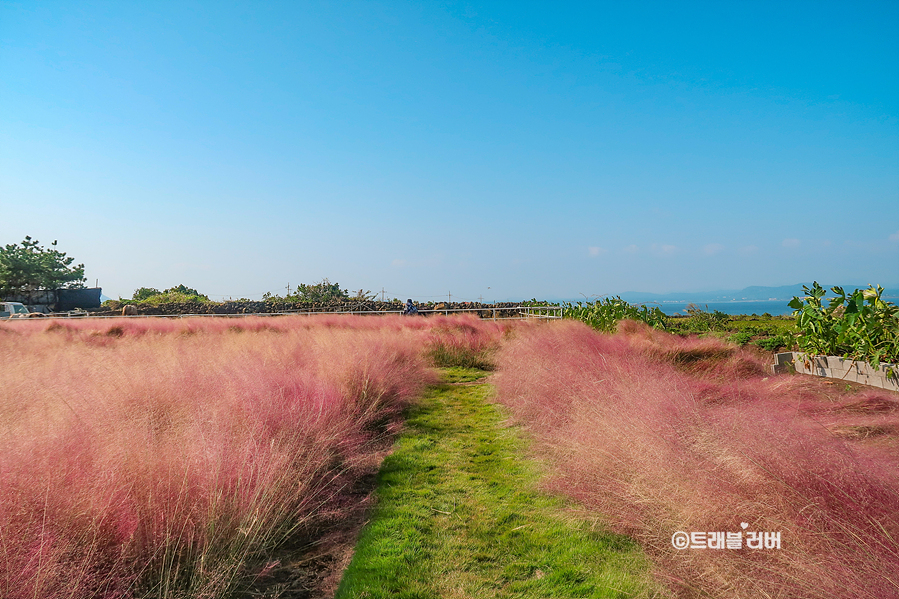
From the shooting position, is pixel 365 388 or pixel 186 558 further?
pixel 365 388

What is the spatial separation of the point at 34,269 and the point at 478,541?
1874 inches

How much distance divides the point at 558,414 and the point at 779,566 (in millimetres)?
3101

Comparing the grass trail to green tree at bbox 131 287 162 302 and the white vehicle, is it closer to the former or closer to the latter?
the white vehicle

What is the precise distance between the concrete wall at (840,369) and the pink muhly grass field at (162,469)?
20.8ft

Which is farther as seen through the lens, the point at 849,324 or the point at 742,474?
the point at 849,324

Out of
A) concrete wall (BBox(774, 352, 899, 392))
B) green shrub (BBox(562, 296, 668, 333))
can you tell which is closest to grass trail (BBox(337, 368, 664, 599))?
concrete wall (BBox(774, 352, 899, 392))

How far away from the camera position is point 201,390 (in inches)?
191

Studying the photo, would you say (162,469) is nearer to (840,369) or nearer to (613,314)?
(840,369)

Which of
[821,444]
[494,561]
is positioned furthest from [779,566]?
[494,561]

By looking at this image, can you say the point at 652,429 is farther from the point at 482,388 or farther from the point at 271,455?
the point at 482,388

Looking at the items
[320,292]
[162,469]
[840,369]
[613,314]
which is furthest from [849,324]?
[320,292]

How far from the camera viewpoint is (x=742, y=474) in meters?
2.55

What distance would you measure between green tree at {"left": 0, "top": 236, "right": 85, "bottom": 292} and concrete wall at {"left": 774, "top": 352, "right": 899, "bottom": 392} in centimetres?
4869

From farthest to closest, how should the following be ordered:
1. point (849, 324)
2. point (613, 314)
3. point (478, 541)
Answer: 1. point (613, 314)
2. point (849, 324)
3. point (478, 541)
